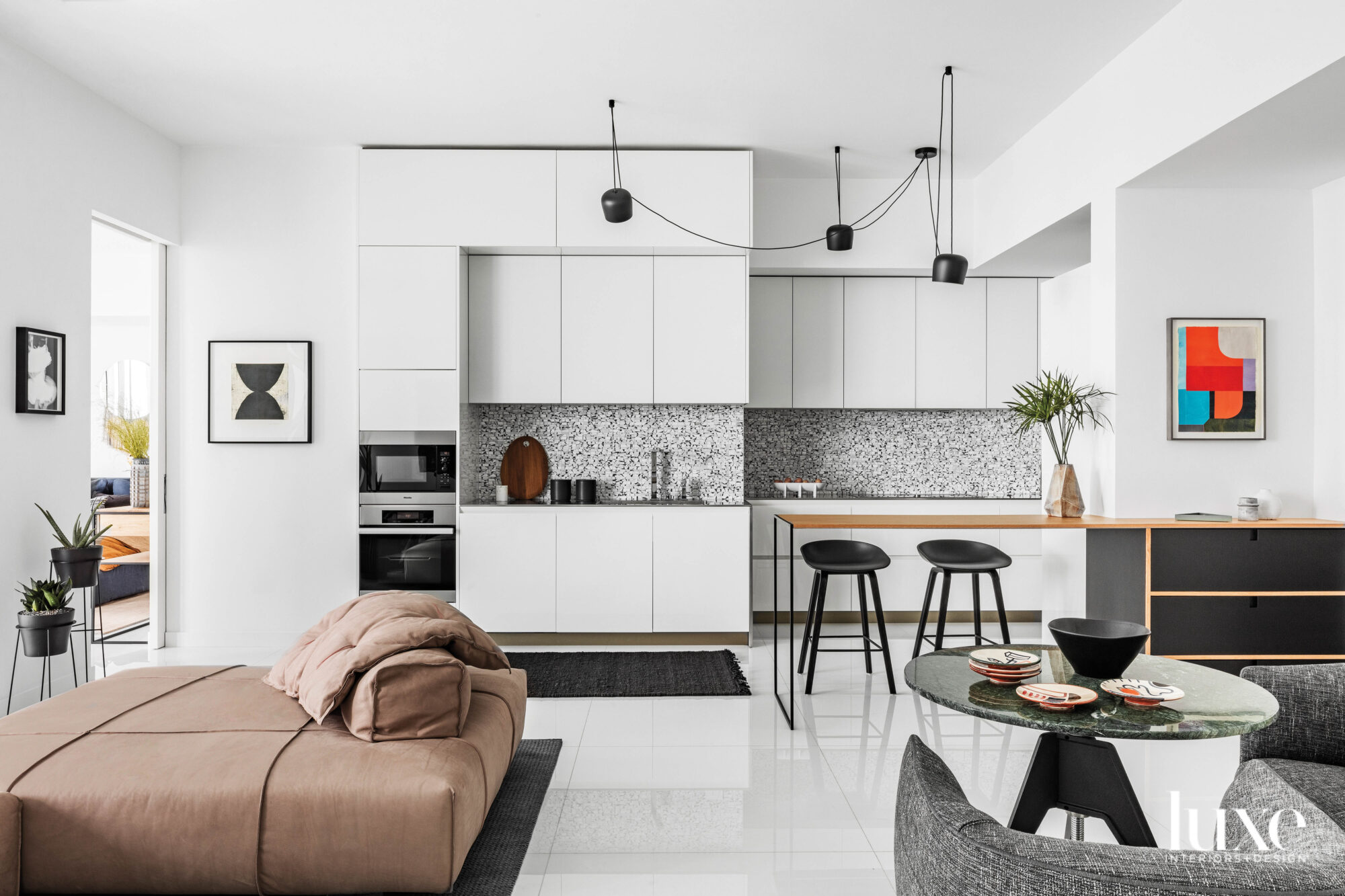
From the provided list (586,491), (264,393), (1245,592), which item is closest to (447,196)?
(264,393)

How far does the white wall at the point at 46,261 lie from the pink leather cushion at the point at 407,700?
2.51 metres

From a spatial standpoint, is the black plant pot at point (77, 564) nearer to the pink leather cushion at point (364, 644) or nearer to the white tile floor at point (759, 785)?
the pink leather cushion at point (364, 644)

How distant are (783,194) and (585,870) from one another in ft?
14.1

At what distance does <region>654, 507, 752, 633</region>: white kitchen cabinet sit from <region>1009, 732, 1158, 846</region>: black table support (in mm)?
3226

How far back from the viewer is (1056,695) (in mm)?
1665

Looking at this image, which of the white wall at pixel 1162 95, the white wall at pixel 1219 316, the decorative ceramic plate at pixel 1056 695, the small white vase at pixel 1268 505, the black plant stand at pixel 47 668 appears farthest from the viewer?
the white wall at pixel 1219 316

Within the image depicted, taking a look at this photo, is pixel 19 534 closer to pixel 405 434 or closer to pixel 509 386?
pixel 405 434

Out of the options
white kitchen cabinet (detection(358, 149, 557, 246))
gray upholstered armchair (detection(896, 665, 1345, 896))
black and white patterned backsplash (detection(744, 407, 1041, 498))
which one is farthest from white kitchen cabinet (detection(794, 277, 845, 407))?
gray upholstered armchair (detection(896, 665, 1345, 896))

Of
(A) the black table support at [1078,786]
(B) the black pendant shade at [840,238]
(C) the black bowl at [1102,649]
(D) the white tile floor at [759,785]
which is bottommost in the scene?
(D) the white tile floor at [759,785]

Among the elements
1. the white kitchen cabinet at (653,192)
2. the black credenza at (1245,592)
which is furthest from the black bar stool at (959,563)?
the white kitchen cabinet at (653,192)

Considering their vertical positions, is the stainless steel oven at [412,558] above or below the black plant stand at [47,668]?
above

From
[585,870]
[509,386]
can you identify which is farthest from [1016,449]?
[585,870]

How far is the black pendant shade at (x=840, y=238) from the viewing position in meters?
5.09

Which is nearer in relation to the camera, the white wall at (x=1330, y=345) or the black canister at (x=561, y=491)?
the white wall at (x=1330, y=345)
